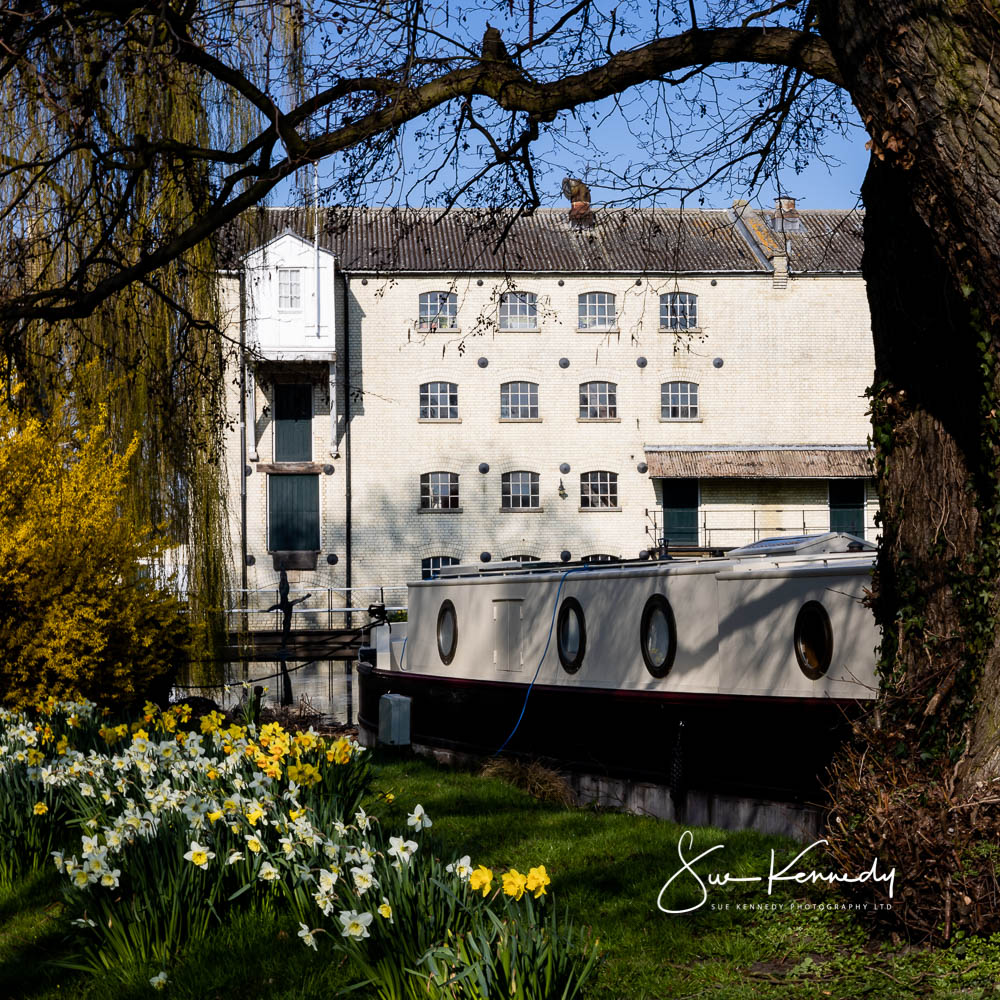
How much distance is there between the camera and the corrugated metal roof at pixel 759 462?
36000mm

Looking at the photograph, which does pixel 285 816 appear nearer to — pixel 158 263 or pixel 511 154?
pixel 158 263

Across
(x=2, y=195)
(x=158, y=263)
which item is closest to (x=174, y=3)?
(x=158, y=263)

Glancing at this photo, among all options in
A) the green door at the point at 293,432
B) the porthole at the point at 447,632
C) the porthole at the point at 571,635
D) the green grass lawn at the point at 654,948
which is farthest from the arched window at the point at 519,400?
the green grass lawn at the point at 654,948

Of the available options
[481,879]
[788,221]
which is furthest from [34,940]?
[788,221]

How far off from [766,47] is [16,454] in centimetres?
827

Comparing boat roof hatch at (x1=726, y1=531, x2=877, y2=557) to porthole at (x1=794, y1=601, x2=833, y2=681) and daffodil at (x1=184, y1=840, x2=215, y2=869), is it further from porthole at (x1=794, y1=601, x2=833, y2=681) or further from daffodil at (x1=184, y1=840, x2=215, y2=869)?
daffodil at (x1=184, y1=840, x2=215, y2=869)

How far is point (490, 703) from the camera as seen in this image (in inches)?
472

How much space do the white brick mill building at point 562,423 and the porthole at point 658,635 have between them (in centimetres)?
2632

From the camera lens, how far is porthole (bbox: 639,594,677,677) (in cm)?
977

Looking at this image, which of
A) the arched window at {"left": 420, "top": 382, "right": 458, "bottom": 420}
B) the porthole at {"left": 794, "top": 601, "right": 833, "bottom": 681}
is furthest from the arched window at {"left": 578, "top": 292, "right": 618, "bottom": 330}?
the porthole at {"left": 794, "top": 601, "right": 833, "bottom": 681}

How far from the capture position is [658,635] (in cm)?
998

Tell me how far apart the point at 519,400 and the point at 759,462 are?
7478mm

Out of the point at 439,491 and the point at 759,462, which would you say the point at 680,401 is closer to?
the point at 759,462

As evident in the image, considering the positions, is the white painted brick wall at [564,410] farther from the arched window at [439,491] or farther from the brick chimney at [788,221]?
the brick chimney at [788,221]
